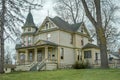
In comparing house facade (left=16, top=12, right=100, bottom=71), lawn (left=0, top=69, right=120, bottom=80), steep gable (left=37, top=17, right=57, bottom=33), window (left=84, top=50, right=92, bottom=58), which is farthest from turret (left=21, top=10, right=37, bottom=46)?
lawn (left=0, top=69, right=120, bottom=80)

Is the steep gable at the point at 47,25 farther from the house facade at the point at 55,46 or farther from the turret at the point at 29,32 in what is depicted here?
the turret at the point at 29,32

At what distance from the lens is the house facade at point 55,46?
1288 inches

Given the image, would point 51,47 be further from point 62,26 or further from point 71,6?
point 71,6

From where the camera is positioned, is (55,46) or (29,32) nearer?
(55,46)

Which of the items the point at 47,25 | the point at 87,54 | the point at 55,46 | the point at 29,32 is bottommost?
the point at 87,54

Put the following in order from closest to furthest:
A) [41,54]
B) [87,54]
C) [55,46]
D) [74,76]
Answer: [74,76]
[55,46]
[41,54]
[87,54]

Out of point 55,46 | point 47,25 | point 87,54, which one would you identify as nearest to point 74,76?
point 55,46

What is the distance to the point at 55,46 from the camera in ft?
109

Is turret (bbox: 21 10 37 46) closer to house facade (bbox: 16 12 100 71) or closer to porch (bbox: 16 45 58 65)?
house facade (bbox: 16 12 100 71)

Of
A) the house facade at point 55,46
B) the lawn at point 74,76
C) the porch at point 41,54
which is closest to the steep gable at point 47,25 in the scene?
the house facade at point 55,46

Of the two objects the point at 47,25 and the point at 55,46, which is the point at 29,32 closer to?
the point at 47,25

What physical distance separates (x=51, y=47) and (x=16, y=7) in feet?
49.2

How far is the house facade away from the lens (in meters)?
32.7

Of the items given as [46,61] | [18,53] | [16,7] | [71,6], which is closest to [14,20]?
[16,7]
